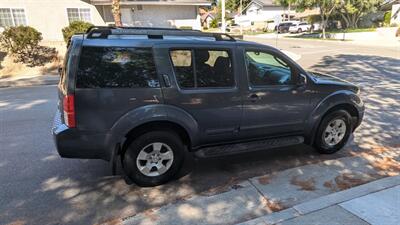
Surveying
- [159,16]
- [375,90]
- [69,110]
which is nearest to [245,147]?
[69,110]

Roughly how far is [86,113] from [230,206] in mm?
1902

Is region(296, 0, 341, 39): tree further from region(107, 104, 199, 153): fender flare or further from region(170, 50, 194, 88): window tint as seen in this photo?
region(107, 104, 199, 153): fender flare

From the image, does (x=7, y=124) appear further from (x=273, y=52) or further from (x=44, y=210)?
(x=273, y=52)

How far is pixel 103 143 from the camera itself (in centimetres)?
397

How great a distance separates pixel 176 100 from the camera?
411cm

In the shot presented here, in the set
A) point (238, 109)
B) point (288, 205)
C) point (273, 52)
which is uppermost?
point (273, 52)

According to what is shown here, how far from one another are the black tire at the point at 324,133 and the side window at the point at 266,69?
0.88m

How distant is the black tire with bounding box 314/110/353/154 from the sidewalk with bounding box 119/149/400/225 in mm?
448

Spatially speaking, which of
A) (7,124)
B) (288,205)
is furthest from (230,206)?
(7,124)

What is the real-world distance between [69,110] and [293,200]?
2.70 meters

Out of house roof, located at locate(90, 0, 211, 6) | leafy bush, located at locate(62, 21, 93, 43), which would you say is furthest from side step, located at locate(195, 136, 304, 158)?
house roof, located at locate(90, 0, 211, 6)

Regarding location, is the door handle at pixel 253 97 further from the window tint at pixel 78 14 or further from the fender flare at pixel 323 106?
the window tint at pixel 78 14

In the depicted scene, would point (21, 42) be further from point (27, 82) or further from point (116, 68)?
point (116, 68)

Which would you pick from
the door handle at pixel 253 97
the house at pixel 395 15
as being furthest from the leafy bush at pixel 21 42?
the house at pixel 395 15
